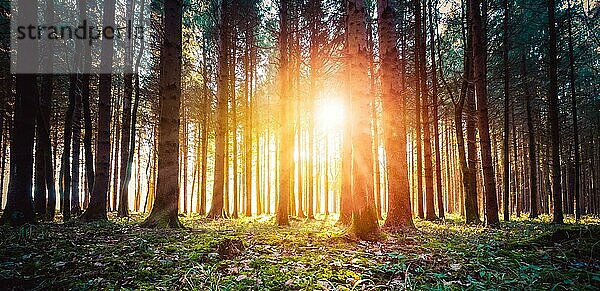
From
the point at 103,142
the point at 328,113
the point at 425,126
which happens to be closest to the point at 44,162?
the point at 103,142

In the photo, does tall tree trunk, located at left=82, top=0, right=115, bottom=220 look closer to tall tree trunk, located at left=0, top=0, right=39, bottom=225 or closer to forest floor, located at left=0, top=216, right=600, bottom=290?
tall tree trunk, located at left=0, top=0, right=39, bottom=225

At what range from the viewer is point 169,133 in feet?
26.3

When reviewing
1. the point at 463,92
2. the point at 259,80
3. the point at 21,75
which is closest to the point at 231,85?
the point at 259,80

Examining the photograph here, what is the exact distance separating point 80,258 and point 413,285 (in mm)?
4144

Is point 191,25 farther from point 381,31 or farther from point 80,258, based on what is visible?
point 80,258

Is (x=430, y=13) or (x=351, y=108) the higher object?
(x=430, y=13)

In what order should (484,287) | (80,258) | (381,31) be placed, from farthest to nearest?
(381,31) < (80,258) < (484,287)

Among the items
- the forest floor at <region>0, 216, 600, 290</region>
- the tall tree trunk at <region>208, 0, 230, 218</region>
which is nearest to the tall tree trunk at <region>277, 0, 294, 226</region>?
the tall tree trunk at <region>208, 0, 230, 218</region>

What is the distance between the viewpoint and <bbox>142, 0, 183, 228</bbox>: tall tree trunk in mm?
7820

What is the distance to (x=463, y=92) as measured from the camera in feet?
38.9

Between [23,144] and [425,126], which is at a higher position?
[425,126]

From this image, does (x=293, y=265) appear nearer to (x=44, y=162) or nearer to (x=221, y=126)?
(x=44, y=162)

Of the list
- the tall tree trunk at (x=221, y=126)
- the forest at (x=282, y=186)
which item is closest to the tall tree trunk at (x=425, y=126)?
the forest at (x=282, y=186)

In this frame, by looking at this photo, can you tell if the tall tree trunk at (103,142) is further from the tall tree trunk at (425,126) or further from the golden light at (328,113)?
the golden light at (328,113)
